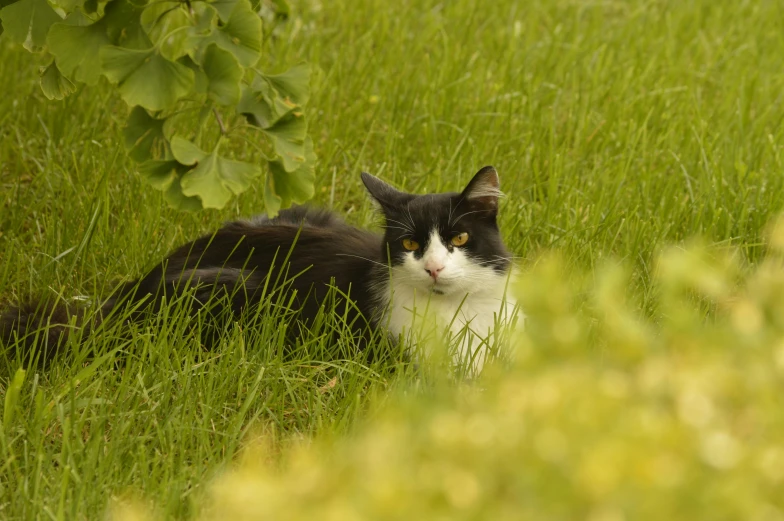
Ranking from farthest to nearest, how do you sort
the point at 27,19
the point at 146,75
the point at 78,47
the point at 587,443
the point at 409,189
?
1. the point at 409,189
2. the point at 27,19
3. the point at 78,47
4. the point at 146,75
5. the point at 587,443

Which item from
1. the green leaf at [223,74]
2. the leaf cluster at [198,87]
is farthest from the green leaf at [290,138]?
the green leaf at [223,74]

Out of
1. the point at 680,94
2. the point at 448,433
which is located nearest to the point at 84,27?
the point at 448,433

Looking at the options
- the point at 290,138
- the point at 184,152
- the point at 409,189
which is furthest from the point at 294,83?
the point at 409,189

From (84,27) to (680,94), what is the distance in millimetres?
4246

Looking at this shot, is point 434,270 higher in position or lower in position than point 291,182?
lower

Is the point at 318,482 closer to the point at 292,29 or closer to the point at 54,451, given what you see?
the point at 54,451

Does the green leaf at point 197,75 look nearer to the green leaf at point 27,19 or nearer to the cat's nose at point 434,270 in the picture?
the green leaf at point 27,19

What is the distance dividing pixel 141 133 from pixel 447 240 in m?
1.38

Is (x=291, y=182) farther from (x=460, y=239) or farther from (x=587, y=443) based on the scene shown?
(x=587, y=443)

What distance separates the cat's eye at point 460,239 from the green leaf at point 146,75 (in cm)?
149

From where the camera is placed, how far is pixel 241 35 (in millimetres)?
2227

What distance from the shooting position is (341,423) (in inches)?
107

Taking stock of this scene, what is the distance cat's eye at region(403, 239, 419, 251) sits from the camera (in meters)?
3.44

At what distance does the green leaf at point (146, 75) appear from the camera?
2127mm
